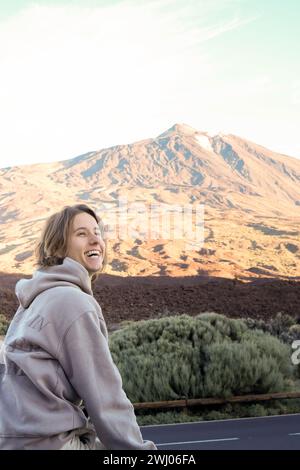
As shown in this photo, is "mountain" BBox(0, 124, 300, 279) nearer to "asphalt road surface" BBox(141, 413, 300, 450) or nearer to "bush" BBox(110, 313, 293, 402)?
"bush" BBox(110, 313, 293, 402)

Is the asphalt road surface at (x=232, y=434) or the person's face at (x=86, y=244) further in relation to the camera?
the asphalt road surface at (x=232, y=434)

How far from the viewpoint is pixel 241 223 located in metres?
61.4

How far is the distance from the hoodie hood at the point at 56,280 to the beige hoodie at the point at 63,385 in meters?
0.07

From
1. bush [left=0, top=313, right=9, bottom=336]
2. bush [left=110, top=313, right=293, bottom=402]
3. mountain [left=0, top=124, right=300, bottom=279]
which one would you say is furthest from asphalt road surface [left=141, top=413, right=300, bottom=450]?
bush [left=0, top=313, right=9, bottom=336]

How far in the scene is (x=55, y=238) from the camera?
2.66m

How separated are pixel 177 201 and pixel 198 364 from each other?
223 ft

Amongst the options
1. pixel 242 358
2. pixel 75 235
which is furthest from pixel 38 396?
pixel 242 358

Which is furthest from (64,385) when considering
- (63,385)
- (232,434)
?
(232,434)

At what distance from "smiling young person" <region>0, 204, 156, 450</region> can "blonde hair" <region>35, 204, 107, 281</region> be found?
0.20 m

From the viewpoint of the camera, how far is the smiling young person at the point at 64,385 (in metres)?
2.32

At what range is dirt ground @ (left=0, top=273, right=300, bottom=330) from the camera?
1284 inches

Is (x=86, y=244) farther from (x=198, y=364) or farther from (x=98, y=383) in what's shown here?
(x=198, y=364)

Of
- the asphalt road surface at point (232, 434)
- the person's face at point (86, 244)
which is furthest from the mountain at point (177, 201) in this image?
the asphalt road surface at point (232, 434)

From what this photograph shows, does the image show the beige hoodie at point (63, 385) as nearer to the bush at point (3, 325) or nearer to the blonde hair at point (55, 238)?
the blonde hair at point (55, 238)
